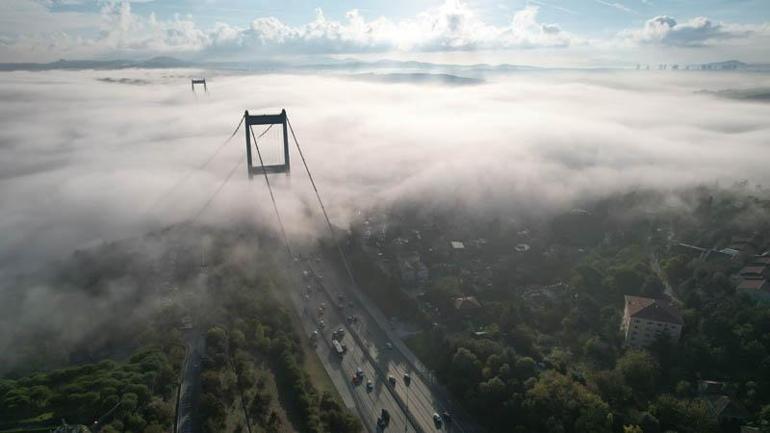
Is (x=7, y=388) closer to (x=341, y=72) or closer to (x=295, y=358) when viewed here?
(x=295, y=358)

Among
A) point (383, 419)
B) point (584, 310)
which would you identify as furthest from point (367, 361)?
point (584, 310)

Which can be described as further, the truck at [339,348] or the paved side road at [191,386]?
the truck at [339,348]

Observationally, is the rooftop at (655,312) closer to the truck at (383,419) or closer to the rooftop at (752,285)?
the rooftop at (752,285)

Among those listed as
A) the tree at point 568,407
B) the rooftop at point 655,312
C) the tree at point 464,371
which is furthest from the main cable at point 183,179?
the rooftop at point 655,312

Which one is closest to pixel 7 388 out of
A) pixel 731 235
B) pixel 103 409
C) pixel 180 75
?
pixel 103 409

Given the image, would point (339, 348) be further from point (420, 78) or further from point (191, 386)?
point (420, 78)

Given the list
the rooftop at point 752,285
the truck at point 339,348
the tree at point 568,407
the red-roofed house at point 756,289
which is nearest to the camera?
the tree at point 568,407
